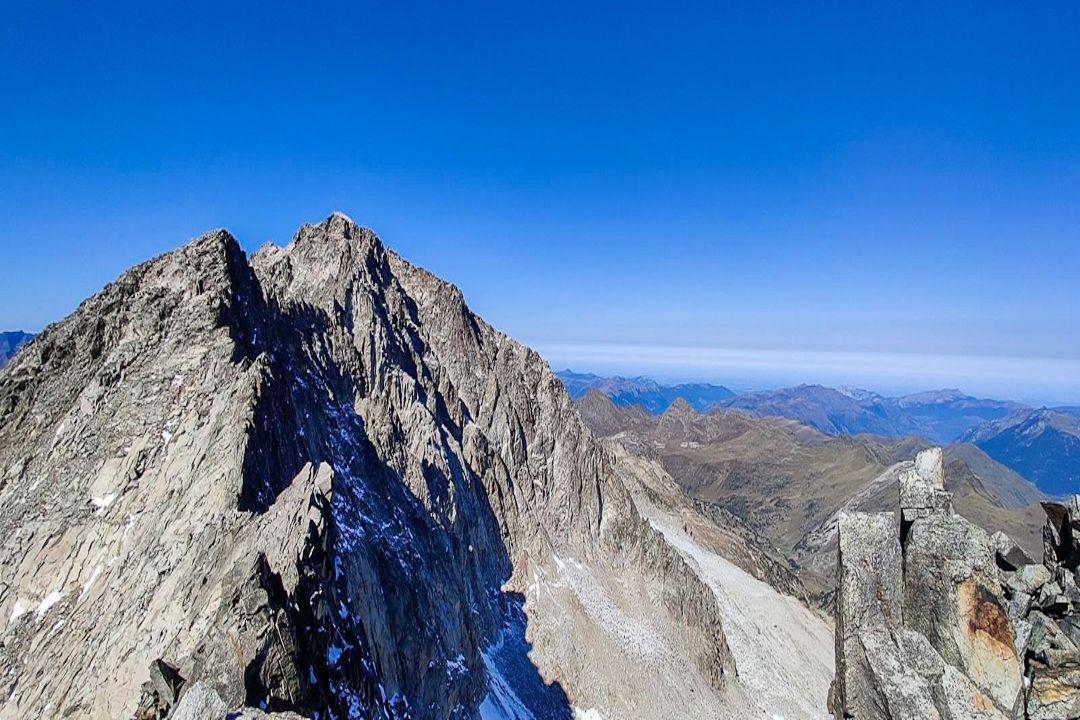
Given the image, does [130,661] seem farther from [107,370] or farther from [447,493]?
[447,493]

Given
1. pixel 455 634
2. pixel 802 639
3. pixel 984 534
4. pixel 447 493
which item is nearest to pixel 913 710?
pixel 984 534

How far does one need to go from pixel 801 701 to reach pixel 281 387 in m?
88.8

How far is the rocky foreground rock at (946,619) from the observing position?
12.0 metres

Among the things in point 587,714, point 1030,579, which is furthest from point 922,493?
point 587,714

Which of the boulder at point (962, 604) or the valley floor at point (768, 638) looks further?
the valley floor at point (768, 638)

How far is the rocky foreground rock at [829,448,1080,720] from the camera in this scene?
472 inches

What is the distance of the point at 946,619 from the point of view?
12.8 metres

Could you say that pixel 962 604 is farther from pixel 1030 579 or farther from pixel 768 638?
pixel 768 638

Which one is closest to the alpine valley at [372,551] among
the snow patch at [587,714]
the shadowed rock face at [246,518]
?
the shadowed rock face at [246,518]

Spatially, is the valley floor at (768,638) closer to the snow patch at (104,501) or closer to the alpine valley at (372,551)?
the alpine valley at (372,551)

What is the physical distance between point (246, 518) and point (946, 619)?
25527mm

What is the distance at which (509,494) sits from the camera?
89312mm

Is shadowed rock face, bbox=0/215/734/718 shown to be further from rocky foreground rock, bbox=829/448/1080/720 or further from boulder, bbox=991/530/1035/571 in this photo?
boulder, bbox=991/530/1035/571

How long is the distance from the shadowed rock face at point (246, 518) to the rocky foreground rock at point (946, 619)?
14.1 metres
